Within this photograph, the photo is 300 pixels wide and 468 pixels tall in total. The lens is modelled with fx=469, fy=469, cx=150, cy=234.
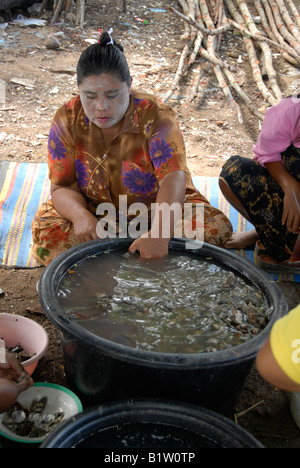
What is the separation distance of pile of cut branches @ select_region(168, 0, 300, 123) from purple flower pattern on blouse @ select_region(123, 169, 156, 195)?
2567 mm

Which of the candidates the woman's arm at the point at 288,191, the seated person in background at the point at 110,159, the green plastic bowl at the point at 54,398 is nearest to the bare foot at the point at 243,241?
the seated person in background at the point at 110,159

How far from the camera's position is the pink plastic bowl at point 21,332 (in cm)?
196

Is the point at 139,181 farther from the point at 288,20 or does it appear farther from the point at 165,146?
the point at 288,20

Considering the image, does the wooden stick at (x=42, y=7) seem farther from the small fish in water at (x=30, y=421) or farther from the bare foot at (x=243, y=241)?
the small fish in water at (x=30, y=421)

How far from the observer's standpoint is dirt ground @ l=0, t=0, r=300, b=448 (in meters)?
2.04

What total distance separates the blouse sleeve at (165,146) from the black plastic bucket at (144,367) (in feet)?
2.45

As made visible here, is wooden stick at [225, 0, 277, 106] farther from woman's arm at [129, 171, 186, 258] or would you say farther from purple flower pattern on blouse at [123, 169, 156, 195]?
woman's arm at [129, 171, 186, 258]

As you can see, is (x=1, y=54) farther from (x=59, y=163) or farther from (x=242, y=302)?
(x=242, y=302)

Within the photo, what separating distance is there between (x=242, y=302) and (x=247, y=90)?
4.12 metres

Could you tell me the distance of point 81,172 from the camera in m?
2.47

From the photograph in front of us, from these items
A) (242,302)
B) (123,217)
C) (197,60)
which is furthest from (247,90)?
(242,302)

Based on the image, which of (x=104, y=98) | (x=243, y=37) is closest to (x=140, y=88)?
(x=243, y=37)

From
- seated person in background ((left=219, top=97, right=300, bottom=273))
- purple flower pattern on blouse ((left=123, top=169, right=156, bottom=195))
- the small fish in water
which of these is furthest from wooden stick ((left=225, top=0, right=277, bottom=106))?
the small fish in water

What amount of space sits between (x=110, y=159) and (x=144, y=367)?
124 centimetres
